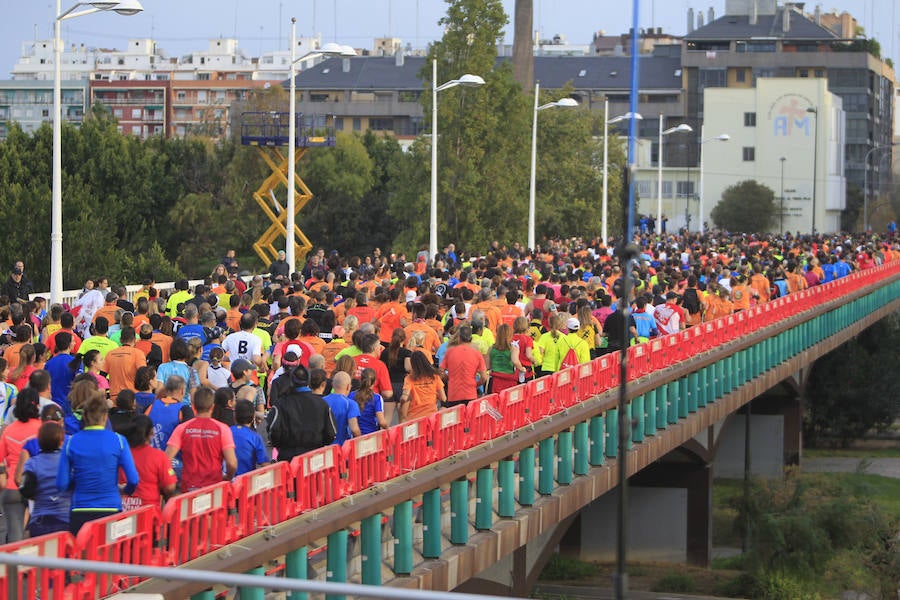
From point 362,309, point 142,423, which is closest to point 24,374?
point 142,423

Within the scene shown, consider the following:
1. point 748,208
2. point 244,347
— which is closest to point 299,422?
point 244,347

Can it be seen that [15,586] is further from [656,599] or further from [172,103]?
[172,103]

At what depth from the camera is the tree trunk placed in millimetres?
65000

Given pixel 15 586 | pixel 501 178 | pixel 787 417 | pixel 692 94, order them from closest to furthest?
pixel 15 586, pixel 787 417, pixel 501 178, pixel 692 94

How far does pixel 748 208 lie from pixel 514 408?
337 ft

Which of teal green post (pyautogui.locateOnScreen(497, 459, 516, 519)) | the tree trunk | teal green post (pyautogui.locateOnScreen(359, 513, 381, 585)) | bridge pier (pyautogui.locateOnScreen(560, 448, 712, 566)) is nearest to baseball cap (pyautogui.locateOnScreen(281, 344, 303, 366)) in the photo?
teal green post (pyautogui.locateOnScreen(359, 513, 381, 585))

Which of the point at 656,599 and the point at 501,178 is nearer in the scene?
the point at 656,599

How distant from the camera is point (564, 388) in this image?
18312mm

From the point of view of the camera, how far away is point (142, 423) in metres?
10.4

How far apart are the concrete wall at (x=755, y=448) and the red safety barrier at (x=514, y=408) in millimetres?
27226

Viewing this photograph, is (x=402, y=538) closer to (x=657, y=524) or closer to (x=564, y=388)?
(x=564, y=388)

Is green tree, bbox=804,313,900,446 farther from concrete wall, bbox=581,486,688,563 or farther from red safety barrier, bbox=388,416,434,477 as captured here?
red safety barrier, bbox=388,416,434,477

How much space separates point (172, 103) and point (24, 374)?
17167 centimetres

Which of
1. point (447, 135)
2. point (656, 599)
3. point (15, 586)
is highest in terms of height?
point (447, 135)
